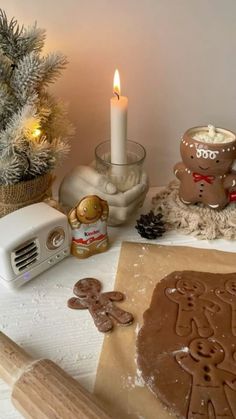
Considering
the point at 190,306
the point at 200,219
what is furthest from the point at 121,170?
the point at 190,306

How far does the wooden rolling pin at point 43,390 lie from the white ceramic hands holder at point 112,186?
0.29m

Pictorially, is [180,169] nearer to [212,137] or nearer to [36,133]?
[212,137]

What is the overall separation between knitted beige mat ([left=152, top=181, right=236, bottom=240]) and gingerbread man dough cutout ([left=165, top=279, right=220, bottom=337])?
128 millimetres

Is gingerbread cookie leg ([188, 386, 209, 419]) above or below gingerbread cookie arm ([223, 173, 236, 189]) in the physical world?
below

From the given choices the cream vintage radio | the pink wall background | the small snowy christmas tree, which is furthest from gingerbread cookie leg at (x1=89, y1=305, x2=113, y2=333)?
the pink wall background

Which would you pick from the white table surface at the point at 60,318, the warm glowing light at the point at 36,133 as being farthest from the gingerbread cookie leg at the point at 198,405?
the warm glowing light at the point at 36,133

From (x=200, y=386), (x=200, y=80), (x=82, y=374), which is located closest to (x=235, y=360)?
(x=200, y=386)

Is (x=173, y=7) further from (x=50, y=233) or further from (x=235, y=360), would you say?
(x=235, y=360)

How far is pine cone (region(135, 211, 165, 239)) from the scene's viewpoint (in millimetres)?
664

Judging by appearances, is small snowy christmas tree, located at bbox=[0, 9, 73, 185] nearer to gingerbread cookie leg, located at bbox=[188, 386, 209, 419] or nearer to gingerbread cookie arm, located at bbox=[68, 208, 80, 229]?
gingerbread cookie arm, located at bbox=[68, 208, 80, 229]

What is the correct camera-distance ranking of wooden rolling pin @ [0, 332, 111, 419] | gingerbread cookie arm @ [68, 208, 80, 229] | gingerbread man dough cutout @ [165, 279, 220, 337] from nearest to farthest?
wooden rolling pin @ [0, 332, 111, 419] < gingerbread man dough cutout @ [165, 279, 220, 337] < gingerbread cookie arm @ [68, 208, 80, 229]

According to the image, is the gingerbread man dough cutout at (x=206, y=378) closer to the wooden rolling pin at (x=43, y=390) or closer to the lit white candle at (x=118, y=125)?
the wooden rolling pin at (x=43, y=390)

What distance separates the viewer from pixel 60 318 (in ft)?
1.76

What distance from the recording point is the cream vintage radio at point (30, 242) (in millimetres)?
546
